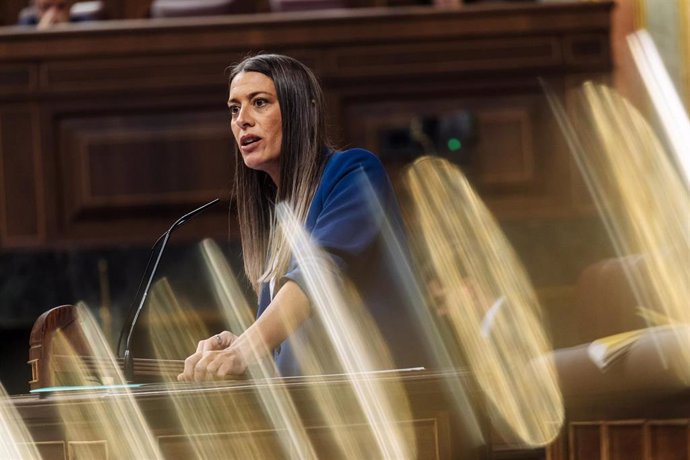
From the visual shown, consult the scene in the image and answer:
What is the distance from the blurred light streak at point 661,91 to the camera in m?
3.89

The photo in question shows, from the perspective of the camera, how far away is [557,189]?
400cm

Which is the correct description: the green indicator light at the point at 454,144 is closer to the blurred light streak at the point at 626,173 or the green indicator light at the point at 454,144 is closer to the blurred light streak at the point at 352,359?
the blurred light streak at the point at 626,173

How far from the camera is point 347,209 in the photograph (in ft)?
5.61

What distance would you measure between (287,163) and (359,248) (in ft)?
0.67

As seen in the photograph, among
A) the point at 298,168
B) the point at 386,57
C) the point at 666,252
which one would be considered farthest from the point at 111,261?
the point at 298,168

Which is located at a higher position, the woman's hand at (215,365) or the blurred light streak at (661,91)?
the blurred light streak at (661,91)

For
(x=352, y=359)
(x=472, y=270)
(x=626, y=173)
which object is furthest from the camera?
(x=626, y=173)

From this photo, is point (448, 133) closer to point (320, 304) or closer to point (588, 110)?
point (588, 110)

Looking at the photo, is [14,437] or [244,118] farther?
[244,118]

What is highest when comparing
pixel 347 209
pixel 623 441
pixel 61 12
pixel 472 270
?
pixel 61 12

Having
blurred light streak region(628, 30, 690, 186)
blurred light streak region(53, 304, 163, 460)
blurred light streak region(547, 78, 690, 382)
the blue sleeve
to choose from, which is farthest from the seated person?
blurred light streak region(53, 304, 163, 460)

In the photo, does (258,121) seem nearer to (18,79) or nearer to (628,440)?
(628,440)

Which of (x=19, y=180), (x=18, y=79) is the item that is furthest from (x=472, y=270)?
(x=18, y=79)

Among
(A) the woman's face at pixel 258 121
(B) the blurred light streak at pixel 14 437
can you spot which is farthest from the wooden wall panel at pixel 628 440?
(B) the blurred light streak at pixel 14 437
